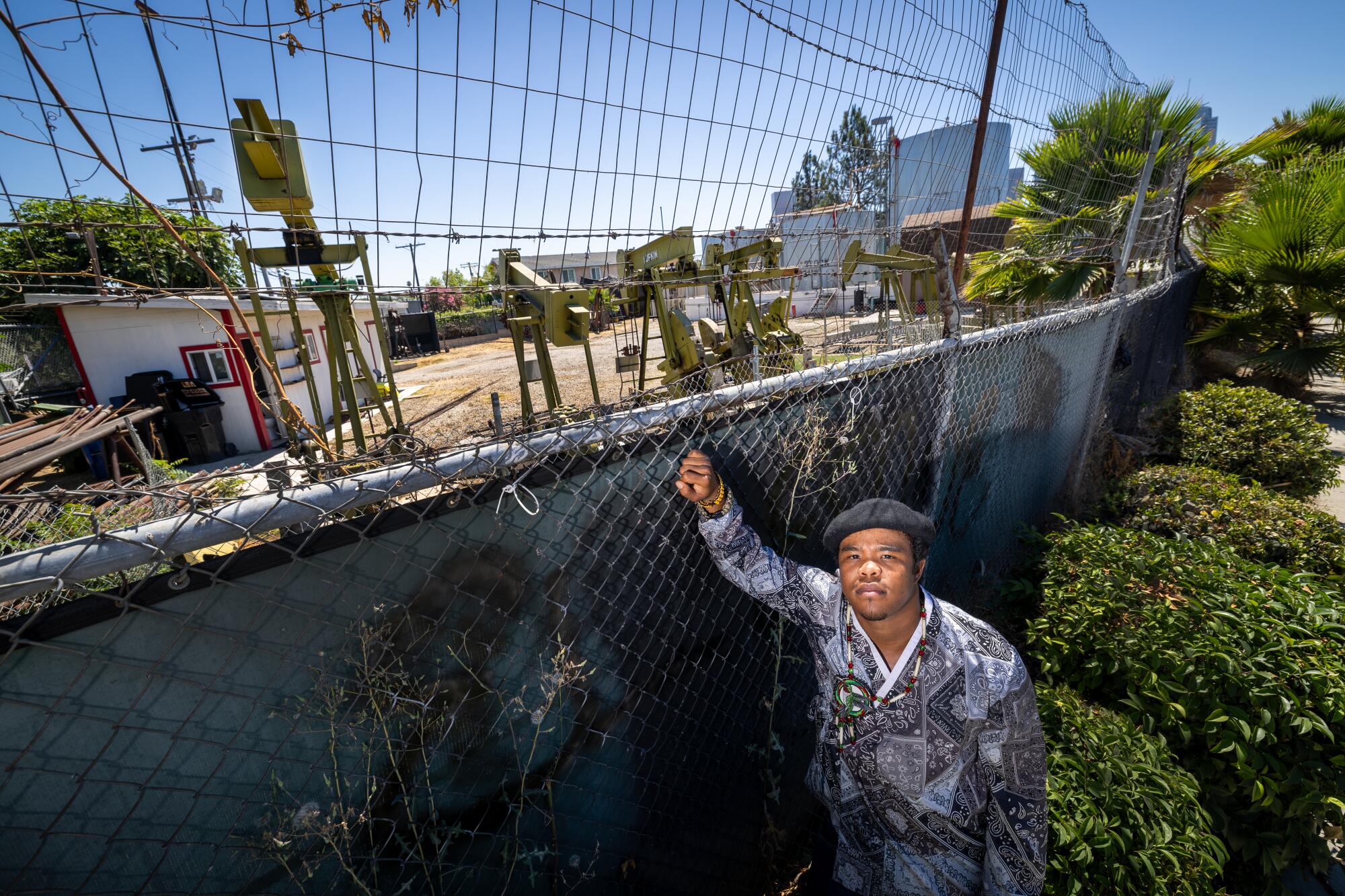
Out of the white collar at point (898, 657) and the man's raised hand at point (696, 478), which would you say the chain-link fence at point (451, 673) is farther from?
the white collar at point (898, 657)

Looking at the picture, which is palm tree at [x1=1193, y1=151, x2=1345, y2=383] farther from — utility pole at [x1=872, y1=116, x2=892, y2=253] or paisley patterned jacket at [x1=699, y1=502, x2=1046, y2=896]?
paisley patterned jacket at [x1=699, y1=502, x2=1046, y2=896]

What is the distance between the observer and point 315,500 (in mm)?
1225

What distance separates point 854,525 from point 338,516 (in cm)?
129

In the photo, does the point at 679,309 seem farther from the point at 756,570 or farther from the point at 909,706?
the point at 909,706

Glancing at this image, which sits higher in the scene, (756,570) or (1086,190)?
(1086,190)

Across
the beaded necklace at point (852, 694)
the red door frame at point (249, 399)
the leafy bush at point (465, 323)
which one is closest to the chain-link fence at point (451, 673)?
the beaded necklace at point (852, 694)

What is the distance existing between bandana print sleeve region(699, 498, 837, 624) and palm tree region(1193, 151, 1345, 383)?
906cm

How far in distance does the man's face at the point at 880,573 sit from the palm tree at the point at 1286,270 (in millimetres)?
8979

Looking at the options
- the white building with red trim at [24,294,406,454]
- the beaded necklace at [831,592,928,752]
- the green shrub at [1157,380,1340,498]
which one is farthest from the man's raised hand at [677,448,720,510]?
the white building with red trim at [24,294,406,454]

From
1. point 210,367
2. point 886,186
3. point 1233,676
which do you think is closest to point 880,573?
point 1233,676

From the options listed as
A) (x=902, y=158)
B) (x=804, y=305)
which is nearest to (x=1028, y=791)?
(x=902, y=158)

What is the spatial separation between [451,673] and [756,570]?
91 cm

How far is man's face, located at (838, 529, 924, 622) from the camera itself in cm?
165

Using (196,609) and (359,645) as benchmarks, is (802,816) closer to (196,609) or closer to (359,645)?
(359,645)
